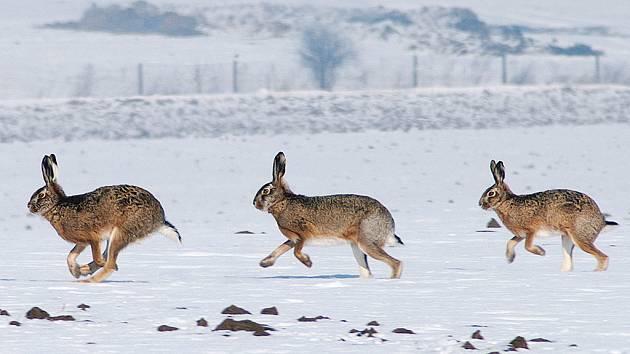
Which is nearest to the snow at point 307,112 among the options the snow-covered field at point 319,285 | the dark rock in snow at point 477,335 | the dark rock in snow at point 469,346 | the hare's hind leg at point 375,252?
the snow-covered field at point 319,285

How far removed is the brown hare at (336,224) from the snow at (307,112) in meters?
31.9

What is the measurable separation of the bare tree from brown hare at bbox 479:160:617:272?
53130 millimetres

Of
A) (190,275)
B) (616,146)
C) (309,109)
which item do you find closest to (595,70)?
(309,109)

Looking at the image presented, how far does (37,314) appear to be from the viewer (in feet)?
31.6

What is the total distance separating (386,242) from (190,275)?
1.78 meters

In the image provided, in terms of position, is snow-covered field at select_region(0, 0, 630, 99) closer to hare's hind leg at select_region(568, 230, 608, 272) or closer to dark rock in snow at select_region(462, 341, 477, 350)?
hare's hind leg at select_region(568, 230, 608, 272)

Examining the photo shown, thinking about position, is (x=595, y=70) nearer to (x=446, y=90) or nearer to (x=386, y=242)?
(x=446, y=90)

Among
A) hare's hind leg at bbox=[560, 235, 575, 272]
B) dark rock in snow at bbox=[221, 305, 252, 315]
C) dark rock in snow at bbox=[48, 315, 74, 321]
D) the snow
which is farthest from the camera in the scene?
the snow

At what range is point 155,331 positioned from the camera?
30.1 feet

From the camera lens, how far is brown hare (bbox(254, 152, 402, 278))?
40.7 ft

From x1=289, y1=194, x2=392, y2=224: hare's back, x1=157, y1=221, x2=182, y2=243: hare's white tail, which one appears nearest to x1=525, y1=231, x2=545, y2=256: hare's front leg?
x1=289, y1=194, x2=392, y2=224: hare's back

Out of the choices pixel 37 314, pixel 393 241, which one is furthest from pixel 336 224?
pixel 37 314

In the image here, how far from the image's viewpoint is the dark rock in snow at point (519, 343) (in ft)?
28.1

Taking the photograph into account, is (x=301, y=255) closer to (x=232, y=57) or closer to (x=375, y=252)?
(x=375, y=252)
